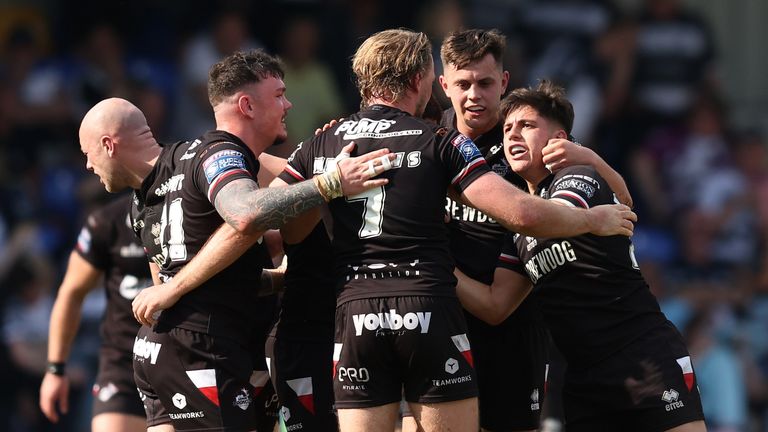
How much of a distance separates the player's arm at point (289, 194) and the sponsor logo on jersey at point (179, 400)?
0.95m

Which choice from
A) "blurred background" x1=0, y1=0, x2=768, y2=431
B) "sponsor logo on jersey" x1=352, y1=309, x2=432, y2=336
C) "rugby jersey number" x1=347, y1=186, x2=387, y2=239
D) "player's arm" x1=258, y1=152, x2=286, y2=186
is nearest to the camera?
"sponsor logo on jersey" x1=352, y1=309, x2=432, y2=336

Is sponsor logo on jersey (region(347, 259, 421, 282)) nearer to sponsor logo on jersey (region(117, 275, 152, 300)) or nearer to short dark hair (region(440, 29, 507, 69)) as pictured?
short dark hair (region(440, 29, 507, 69))

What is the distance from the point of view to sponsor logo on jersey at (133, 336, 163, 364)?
6219 millimetres

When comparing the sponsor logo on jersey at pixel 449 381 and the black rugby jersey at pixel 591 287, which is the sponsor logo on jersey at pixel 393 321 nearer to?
the sponsor logo on jersey at pixel 449 381

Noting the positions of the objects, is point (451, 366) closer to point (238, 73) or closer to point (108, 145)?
point (238, 73)

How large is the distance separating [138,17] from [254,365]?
807 centimetres

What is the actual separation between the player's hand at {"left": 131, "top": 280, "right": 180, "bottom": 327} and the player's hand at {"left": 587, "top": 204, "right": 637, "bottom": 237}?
83.2 inches

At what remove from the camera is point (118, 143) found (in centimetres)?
660

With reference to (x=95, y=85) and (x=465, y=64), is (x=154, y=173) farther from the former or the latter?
(x=95, y=85)

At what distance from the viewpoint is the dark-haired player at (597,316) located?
6219mm

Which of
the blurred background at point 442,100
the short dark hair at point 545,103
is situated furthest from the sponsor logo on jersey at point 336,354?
the blurred background at point 442,100

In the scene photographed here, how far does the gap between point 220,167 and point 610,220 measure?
1943 mm

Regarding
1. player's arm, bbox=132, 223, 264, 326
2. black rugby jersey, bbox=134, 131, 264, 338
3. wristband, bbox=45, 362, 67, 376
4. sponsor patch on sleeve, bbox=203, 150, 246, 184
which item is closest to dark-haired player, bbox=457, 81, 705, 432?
black rugby jersey, bbox=134, 131, 264, 338

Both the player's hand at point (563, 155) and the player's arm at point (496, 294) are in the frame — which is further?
the player's arm at point (496, 294)
